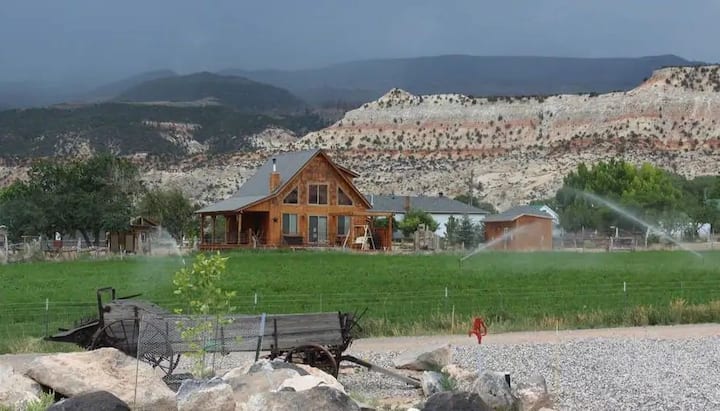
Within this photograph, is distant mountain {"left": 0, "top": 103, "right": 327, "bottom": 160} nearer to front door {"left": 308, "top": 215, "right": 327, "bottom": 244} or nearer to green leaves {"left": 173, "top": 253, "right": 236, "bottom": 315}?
front door {"left": 308, "top": 215, "right": 327, "bottom": 244}

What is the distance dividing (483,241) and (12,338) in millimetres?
64620

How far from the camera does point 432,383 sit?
46.5 ft

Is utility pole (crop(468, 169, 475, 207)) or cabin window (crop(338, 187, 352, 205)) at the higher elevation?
utility pole (crop(468, 169, 475, 207))

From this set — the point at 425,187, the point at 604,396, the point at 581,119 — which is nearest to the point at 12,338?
the point at 604,396

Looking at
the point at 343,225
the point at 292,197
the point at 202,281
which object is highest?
the point at 292,197

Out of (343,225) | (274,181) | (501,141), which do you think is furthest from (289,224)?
(501,141)

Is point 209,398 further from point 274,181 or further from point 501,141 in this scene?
point 501,141

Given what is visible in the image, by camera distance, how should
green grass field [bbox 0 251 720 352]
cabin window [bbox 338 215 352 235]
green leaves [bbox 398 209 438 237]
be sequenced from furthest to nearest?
1. green leaves [bbox 398 209 438 237]
2. cabin window [bbox 338 215 352 235]
3. green grass field [bbox 0 251 720 352]

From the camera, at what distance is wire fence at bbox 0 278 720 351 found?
80.7 feet

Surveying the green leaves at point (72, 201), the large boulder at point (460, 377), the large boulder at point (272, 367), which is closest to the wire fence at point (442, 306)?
the large boulder at point (460, 377)

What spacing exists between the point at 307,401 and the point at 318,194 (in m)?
57.6

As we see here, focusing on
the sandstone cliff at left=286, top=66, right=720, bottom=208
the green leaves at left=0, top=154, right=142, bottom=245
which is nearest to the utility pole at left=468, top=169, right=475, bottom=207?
the sandstone cliff at left=286, top=66, right=720, bottom=208

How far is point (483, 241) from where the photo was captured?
84.1m

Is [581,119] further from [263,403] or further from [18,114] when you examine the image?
[263,403]
